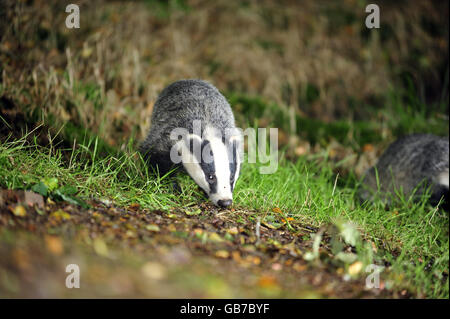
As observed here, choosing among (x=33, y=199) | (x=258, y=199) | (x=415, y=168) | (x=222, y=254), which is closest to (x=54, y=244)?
(x=33, y=199)

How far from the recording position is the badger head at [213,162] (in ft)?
9.61

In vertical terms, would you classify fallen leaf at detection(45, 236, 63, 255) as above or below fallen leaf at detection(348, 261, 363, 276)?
above

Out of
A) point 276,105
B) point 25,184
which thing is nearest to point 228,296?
point 25,184

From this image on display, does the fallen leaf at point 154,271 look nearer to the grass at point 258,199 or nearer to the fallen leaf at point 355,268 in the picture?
the grass at point 258,199

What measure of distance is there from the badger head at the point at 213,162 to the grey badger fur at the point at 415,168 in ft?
6.07

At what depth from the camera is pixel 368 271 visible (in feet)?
7.59

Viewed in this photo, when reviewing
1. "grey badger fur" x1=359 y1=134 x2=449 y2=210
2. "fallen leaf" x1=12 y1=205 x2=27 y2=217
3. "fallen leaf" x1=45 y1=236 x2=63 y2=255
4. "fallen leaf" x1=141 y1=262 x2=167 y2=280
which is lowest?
"grey badger fur" x1=359 y1=134 x2=449 y2=210

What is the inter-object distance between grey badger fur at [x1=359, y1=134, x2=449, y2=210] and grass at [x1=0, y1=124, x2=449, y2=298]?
2.25 feet

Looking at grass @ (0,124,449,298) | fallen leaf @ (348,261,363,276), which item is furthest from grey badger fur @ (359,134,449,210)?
fallen leaf @ (348,261,363,276)

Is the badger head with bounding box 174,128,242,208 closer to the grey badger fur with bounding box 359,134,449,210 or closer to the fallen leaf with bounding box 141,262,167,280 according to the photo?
the fallen leaf with bounding box 141,262,167,280

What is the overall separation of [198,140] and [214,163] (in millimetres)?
233

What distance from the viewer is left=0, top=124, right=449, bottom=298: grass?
251 cm

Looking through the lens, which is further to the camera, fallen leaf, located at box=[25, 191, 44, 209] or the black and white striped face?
the black and white striped face

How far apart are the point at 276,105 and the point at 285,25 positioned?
11.9 ft
